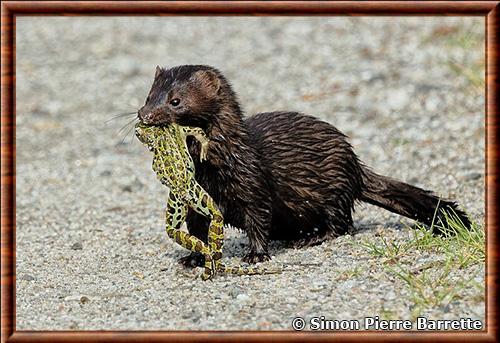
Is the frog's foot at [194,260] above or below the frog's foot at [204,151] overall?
below

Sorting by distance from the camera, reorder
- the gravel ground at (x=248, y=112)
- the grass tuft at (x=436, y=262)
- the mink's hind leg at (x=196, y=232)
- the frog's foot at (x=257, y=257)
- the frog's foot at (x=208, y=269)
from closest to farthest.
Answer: the grass tuft at (x=436, y=262)
the gravel ground at (x=248, y=112)
the frog's foot at (x=208, y=269)
the frog's foot at (x=257, y=257)
the mink's hind leg at (x=196, y=232)

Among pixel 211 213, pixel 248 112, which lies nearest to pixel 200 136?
pixel 211 213

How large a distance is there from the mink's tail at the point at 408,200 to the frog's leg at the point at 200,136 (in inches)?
51.4

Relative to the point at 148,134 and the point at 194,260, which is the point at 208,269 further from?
the point at 148,134

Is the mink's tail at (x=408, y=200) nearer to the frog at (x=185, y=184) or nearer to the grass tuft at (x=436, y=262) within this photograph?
the grass tuft at (x=436, y=262)

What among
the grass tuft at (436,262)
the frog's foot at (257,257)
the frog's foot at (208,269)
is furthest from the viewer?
the frog's foot at (257,257)

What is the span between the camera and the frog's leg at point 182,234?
17.8 feet

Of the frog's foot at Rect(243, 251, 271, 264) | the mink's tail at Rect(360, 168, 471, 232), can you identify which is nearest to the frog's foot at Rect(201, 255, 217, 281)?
the frog's foot at Rect(243, 251, 271, 264)

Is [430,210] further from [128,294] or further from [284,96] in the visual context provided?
[284,96]

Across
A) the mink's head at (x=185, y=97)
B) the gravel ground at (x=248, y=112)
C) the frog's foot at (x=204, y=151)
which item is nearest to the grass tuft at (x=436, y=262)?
the gravel ground at (x=248, y=112)

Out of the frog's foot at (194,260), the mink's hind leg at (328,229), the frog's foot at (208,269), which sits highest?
the mink's hind leg at (328,229)

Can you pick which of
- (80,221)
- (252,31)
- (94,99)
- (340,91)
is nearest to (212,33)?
(252,31)

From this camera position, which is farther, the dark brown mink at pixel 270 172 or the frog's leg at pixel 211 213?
the dark brown mink at pixel 270 172

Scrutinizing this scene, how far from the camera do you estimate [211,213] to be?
5.46 meters
